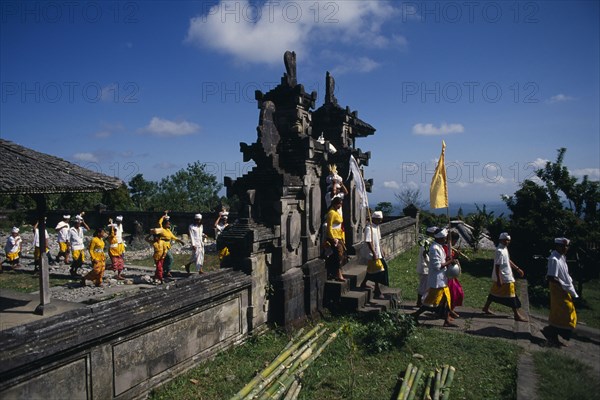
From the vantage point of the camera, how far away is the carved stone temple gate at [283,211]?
7.24 m

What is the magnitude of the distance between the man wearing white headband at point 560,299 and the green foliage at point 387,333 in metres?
2.93

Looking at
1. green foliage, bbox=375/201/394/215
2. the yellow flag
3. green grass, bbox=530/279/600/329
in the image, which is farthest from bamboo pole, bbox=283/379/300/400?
green foliage, bbox=375/201/394/215

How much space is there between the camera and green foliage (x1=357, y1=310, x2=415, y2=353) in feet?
22.4

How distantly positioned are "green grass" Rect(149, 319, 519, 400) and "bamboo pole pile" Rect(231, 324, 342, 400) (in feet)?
0.48

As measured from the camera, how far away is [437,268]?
7773 millimetres

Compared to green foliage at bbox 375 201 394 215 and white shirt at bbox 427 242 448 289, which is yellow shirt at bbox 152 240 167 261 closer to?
white shirt at bbox 427 242 448 289

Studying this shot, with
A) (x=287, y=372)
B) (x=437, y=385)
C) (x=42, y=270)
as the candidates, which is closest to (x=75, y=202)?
(x=42, y=270)

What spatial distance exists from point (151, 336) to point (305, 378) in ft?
7.61

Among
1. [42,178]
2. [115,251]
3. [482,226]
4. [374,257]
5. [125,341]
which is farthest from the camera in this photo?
[482,226]

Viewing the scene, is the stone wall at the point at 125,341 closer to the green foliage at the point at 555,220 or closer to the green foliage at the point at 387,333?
the green foliage at the point at 387,333

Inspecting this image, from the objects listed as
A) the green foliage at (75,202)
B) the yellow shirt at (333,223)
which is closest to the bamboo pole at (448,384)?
the yellow shirt at (333,223)

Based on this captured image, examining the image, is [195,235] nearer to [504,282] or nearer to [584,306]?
[504,282]

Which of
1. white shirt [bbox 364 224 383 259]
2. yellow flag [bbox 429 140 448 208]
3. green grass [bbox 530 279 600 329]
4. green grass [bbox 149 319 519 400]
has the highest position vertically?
yellow flag [bbox 429 140 448 208]

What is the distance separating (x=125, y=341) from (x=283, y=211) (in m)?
3.78
